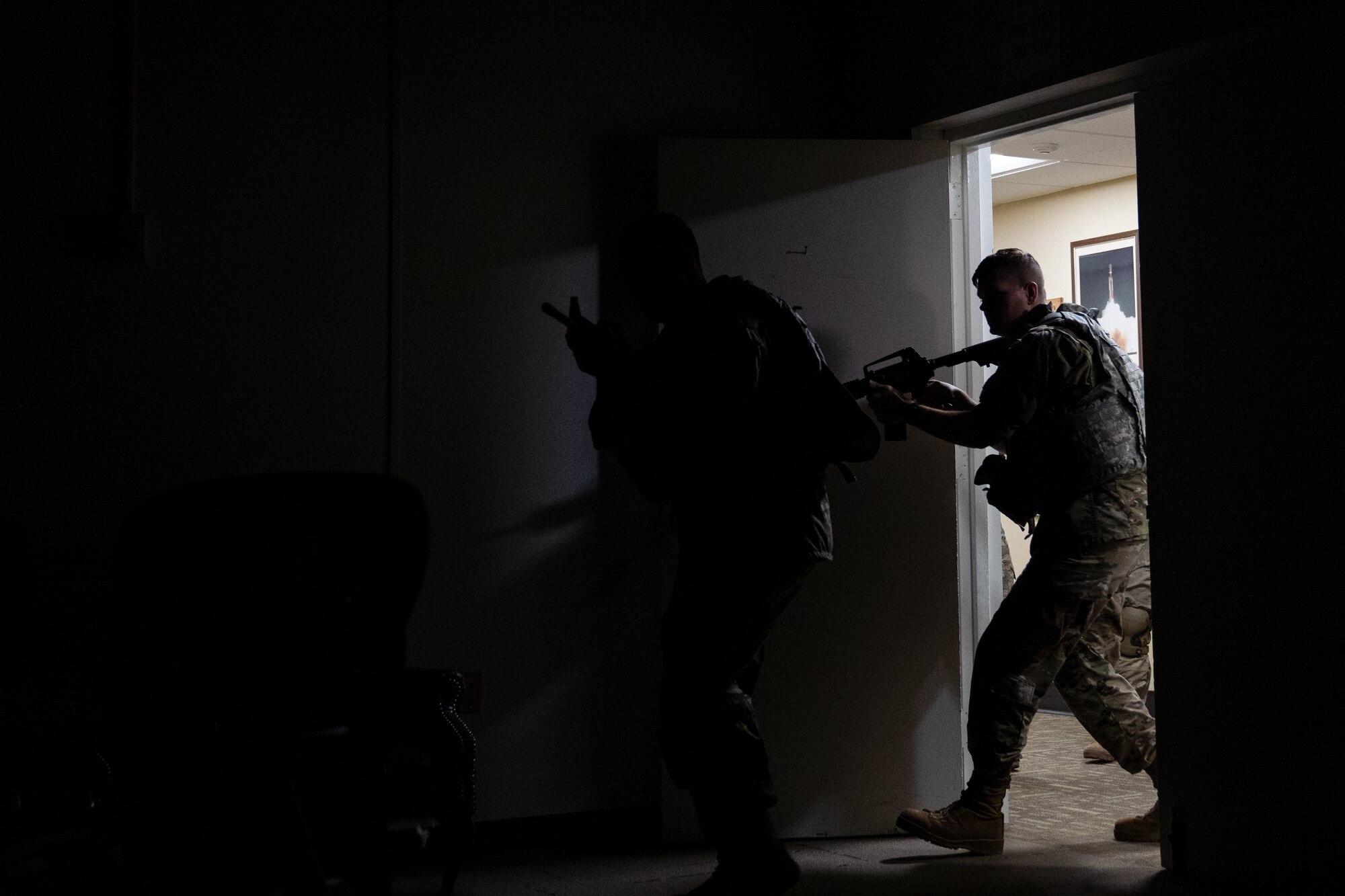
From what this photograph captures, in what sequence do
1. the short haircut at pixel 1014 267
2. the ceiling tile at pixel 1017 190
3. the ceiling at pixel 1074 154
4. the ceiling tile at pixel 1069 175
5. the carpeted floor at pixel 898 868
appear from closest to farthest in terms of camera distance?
the carpeted floor at pixel 898 868 → the short haircut at pixel 1014 267 → the ceiling at pixel 1074 154 → the ceiling tile at pixel 1069 175 → the ceiling tile at pixel 1017 190

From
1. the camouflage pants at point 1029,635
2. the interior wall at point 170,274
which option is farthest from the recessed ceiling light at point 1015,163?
the interior wall at point 170,274

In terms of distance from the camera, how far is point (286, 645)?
93.0 inches

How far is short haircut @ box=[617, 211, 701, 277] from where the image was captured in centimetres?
274

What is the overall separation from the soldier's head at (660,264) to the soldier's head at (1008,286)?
1.11 metres

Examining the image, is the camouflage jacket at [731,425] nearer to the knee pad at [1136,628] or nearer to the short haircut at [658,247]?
the short haircut at [658,247]

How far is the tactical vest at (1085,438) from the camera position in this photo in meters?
3.28

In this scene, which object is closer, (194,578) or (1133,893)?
(194,578)

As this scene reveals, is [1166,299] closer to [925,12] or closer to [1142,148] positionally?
[1142,148]

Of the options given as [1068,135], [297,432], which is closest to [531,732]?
[297,432]

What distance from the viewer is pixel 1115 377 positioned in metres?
3.34

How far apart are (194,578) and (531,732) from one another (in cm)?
128

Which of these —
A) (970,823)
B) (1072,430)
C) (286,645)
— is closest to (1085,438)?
(1072,430)

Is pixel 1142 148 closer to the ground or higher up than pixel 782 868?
higher up

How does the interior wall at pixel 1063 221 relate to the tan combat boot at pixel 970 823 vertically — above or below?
above
